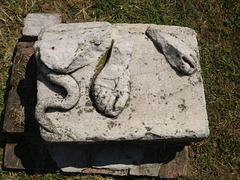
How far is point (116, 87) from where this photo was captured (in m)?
2.02

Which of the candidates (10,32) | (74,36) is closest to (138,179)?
(74,36)

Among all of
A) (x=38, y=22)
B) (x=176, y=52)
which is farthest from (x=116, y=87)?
(x=38, y=22)

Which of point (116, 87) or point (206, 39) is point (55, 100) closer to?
point (116, 87)

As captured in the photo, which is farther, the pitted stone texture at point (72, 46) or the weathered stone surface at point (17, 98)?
the weathered stone surface at point (17, 98)

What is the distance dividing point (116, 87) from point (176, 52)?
0.67 meters

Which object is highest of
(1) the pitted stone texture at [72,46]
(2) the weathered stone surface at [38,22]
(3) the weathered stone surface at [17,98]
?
(2) the weathered stone surface at [38,22]

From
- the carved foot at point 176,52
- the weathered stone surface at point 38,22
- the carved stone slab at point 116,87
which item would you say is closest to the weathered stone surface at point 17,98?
the weathered stone surface at point 38,22

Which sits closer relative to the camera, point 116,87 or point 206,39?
point 116,87

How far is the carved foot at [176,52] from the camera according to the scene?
212 cm

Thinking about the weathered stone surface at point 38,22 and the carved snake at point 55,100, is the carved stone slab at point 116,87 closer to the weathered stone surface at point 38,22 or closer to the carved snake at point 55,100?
the carved snake at point 55,100

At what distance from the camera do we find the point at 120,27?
2346 mm

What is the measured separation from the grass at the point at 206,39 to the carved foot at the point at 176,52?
129 centimetres

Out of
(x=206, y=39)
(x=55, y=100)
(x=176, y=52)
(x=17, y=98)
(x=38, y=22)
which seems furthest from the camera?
(x=206, y=39)

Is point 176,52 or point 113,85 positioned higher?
point 176,52
